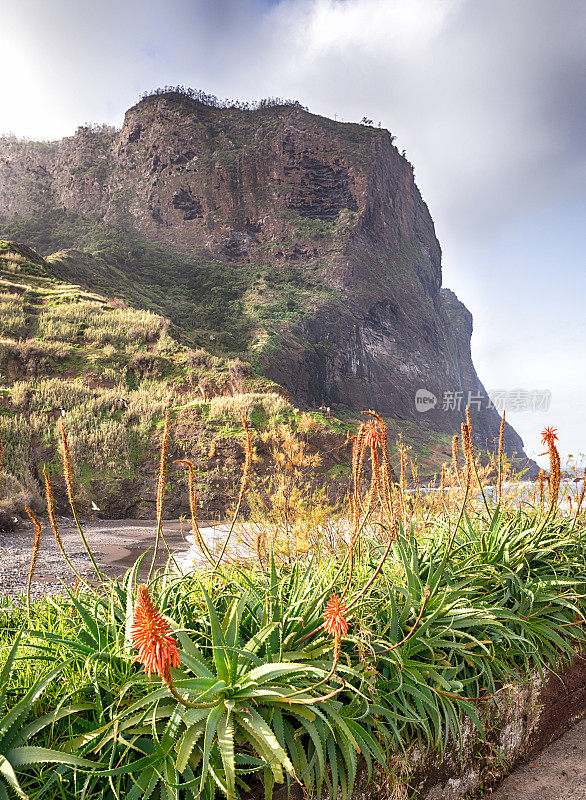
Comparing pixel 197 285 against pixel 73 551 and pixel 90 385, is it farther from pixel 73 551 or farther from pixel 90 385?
pixel 73 551

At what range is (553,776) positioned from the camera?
254cm

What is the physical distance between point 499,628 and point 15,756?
221 centimetres

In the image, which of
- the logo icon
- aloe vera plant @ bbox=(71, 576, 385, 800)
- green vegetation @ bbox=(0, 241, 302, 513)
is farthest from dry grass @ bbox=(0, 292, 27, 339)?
the logo icon

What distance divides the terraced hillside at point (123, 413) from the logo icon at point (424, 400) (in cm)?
3886

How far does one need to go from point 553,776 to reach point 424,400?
54.9 m

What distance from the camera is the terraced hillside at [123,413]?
12.1m

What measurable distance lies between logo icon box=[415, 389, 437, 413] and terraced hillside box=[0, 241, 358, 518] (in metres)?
38.9

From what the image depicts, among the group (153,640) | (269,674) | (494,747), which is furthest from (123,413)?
(153,640)

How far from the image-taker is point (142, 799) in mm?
1455

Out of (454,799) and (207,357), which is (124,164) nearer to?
(207,357)

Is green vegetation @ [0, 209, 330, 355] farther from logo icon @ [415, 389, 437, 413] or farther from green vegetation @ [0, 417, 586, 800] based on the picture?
green vegetation @ [0, 417, 586, 800]

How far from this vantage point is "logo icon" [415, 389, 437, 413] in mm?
54344

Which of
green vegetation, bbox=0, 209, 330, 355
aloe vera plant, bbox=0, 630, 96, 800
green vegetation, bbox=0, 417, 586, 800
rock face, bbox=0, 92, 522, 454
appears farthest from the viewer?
rock face, bbox=0, 92, 522, 454

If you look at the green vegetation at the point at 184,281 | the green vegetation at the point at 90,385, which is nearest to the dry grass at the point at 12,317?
the green vegetation at the point at 90,385
